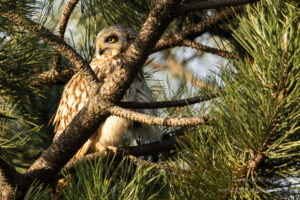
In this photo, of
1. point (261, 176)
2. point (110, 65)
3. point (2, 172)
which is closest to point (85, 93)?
point (110, 65)

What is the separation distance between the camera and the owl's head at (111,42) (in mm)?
3400

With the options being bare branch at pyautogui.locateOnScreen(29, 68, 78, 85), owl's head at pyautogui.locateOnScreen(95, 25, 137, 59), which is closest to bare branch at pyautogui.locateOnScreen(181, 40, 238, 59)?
bare branch at pyautogui.locateOnScreen(29, 68, 78, 85)

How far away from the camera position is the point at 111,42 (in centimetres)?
342

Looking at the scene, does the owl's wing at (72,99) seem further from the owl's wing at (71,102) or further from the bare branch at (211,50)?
the bare branch at (211,50)

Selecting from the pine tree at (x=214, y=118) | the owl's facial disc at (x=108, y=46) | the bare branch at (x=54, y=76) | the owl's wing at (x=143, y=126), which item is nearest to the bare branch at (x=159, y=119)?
the pine tree at (x=214, y=118)

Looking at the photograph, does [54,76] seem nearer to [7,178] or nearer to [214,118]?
[7,178]

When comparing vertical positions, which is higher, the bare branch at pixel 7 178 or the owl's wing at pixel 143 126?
the owl's wing at pixel 143 126

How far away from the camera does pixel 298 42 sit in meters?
1.14

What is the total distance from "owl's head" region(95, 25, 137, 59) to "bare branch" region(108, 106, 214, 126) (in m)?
1.79

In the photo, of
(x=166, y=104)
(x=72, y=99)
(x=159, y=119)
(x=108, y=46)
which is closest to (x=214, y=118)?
(x=159, y=119)

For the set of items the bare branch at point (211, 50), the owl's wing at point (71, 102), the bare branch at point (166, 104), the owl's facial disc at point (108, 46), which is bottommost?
the bare branch at point (166, 104)

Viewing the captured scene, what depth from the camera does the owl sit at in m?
2.92

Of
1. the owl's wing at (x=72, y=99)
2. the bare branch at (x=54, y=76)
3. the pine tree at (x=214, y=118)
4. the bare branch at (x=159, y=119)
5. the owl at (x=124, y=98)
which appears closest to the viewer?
the pine tree at (x=214, y=118)

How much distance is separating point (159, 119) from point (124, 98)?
4.91 feet
